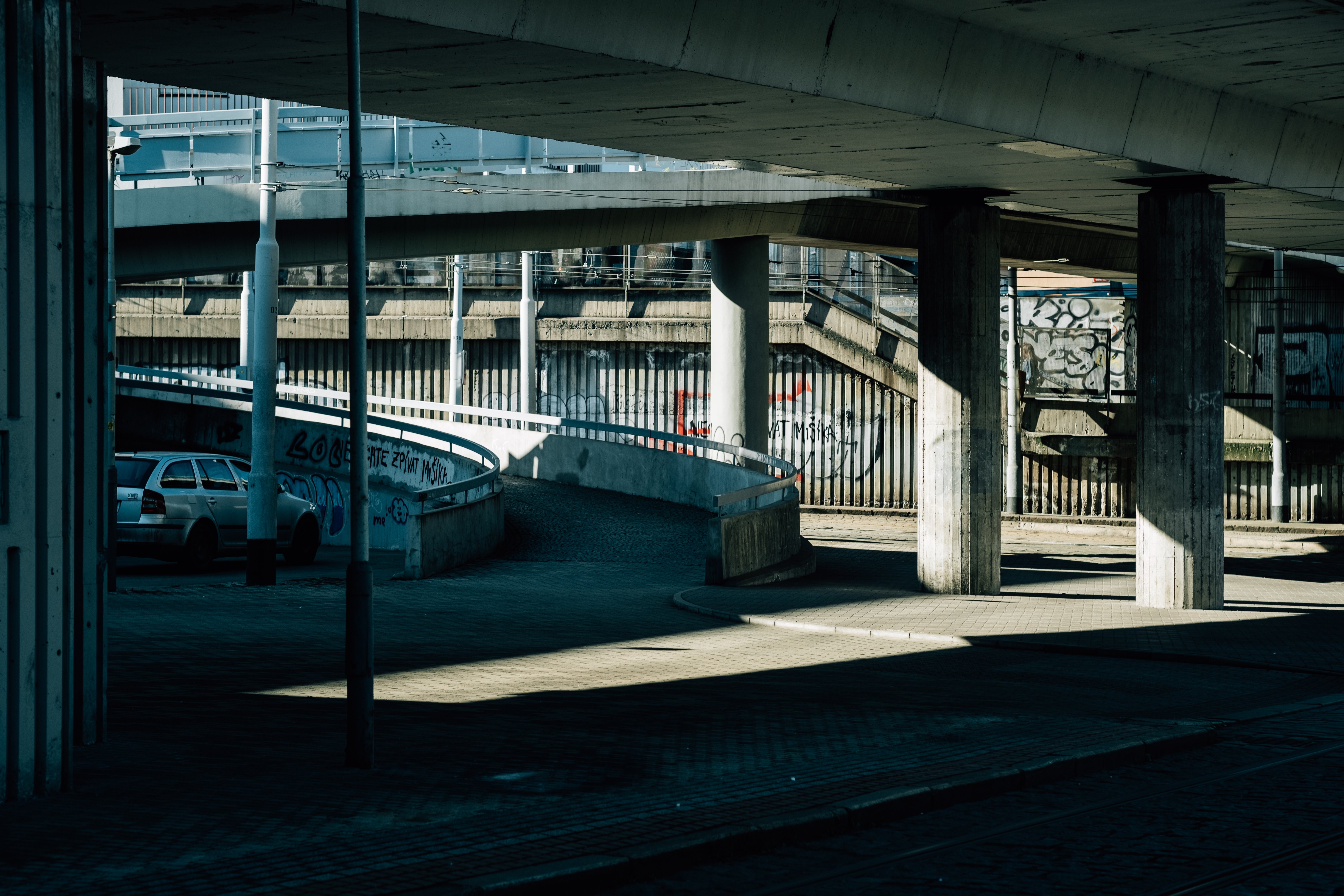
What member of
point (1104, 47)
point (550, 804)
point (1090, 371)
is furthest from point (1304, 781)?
point (1090, 371)

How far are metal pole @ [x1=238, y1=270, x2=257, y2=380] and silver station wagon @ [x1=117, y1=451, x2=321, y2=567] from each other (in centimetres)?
753

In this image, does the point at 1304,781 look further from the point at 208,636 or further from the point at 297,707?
the point at 208,636

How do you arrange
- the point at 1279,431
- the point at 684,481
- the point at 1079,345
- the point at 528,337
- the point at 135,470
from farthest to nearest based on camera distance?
the point at 1079,345 → the point at 528,337 → the point at 1279,431 → the point at 684,481 → the point at 135,470

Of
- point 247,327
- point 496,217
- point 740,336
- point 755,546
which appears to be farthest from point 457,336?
point 755,546

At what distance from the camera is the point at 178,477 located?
22.6m

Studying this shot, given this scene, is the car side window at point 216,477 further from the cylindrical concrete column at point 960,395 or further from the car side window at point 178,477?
the cylindrical concrete column at point 960,395

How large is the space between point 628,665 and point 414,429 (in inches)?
699

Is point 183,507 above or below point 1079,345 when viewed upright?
below

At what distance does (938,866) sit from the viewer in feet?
23.9

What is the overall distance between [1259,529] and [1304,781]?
28.3 m

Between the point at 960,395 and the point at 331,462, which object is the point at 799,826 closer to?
the point at 960,395

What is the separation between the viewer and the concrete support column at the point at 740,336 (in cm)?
2881

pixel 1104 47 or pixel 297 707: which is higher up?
pixel 1104 47

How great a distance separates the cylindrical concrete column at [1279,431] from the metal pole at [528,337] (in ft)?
60.0
